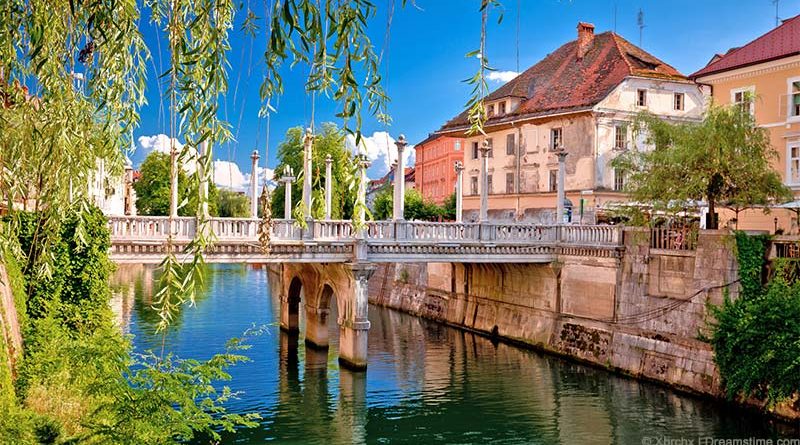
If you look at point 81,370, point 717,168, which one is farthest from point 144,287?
point 717,168

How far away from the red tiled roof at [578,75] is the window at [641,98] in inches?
31.9

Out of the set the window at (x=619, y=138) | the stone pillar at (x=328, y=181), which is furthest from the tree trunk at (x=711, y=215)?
the window at (x=619, y=138)

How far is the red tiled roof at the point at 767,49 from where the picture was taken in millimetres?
26703

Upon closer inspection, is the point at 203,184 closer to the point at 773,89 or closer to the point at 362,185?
the point at 362,185

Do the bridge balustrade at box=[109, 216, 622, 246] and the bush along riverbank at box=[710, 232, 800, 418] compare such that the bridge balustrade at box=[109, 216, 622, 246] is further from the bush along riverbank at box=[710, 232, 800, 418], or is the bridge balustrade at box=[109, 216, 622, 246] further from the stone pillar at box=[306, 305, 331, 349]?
the bush along riverbank at box=[710, 232, 800, 418]

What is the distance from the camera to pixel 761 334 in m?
18.5

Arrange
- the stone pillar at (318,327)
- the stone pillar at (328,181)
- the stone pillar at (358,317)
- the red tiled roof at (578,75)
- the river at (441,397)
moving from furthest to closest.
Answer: the red tiled roof at (578,75), the stone pillar at (318,327), the stone pillar at (358,317), the river at (441,397), the stone pillar at (328,181)

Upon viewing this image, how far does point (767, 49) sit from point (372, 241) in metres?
16.7

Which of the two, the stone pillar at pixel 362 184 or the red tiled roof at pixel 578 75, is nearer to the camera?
the stone pillar at pixel 362 184

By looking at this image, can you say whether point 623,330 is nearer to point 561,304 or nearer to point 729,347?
point 561,304

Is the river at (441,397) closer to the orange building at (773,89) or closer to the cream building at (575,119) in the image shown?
the orange building at (773,89)

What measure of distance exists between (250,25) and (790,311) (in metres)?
17.9

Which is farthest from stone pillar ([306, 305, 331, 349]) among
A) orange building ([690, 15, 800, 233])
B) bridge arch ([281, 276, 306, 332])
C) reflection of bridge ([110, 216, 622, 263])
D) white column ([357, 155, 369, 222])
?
white column ([357, 155, 369, 222])

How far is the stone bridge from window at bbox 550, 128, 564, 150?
10.7m
